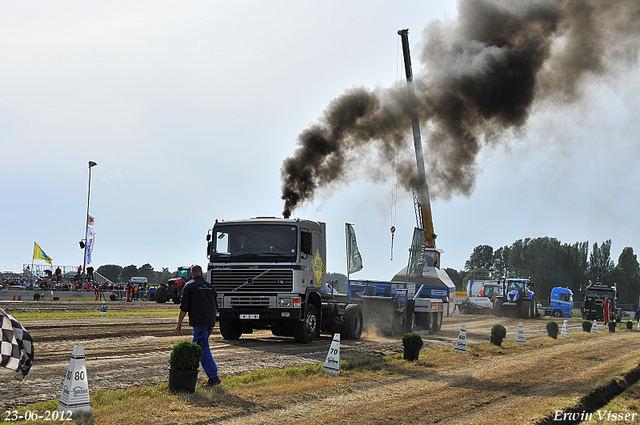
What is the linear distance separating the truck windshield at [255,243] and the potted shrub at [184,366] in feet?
23.6

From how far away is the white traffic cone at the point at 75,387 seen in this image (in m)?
6.76

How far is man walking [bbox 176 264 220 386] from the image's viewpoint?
9164 mm

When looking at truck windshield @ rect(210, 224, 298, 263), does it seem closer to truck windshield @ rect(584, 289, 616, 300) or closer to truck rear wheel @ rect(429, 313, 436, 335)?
truck rear wheel @ rect(429, 313, 436, 335)

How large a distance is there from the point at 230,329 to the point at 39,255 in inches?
1834

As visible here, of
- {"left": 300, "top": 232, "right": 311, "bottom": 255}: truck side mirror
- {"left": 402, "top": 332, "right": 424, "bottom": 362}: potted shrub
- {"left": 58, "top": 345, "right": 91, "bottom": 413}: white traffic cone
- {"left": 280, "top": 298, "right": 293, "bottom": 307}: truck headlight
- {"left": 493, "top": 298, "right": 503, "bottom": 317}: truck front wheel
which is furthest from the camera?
{"left": 493, "top": 298, "right": 503, "bottom": 317}: truck front wheel

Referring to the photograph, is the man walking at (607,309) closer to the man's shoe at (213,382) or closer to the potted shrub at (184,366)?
the man's shoe at (213,382)

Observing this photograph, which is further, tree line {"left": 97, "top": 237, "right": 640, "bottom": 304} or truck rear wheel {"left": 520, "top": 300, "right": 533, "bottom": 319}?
tree line {"left": 97, "top": 237, "right": 640, "bottom": 304}

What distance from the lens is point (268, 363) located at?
12562mm

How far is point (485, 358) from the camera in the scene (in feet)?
52.1

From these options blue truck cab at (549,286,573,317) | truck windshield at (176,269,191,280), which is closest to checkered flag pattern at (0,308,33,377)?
truck windshield at (176,269,191,280)

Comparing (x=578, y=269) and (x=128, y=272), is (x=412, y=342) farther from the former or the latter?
(x=128, y=272)

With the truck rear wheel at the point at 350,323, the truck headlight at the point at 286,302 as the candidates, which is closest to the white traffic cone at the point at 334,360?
the truck headlight at the point at 286,302

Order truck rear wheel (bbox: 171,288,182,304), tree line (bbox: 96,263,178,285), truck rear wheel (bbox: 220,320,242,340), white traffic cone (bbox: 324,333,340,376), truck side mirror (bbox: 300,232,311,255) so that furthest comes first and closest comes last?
tree line (bbox: 96,263,178,285) < truck rear wheel (bbox: 171,288,182,304) < truck rear wheel (bbox: 220,320,242,340) < truck side mirror (bbox: 300,232,311,255) < white traffic cone (bbox: 324,333,340,376)

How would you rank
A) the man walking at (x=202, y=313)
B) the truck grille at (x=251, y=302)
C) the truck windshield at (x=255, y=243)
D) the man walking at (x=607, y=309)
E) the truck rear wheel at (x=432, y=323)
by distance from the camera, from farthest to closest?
1. the man walking at (x=607, y=309)
2. the truck rear wheel at (x=432, y=323)
3. the truck windshield at (x=255, y=243)
4. the truck grille at (x=251, y=302)
5. the man walking at (x=202, y=313)
